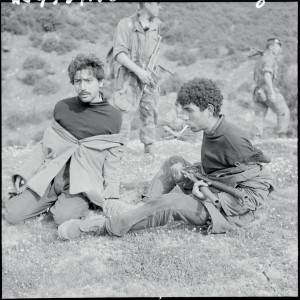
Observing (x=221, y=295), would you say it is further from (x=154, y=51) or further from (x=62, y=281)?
(x=154, y=51)

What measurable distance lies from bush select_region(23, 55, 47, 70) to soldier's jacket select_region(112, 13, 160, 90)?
11.1 meters

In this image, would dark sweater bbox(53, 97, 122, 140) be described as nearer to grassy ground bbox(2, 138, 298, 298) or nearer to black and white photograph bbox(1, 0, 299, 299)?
black and white photograph bbox(1, 0, 299, 299)

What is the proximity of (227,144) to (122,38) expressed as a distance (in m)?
3.55

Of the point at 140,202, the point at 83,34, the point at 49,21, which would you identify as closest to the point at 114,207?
the point at 140,202

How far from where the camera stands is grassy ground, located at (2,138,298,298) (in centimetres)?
329

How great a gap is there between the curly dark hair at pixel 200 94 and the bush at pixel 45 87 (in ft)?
40.5

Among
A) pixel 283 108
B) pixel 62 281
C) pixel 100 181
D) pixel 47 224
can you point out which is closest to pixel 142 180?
pixel 100 181

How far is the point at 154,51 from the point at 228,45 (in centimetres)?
1412

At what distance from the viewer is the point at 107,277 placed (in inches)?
134

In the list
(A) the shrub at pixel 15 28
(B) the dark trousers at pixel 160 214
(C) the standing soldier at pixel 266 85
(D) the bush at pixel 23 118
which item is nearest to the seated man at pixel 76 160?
(B) the dark trousers at pixel 160 214

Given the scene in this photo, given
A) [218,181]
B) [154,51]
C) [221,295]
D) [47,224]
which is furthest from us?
[154,51]

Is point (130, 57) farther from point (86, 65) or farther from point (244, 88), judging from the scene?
point (244, 88)

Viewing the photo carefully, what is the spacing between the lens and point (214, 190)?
4188 millimetres

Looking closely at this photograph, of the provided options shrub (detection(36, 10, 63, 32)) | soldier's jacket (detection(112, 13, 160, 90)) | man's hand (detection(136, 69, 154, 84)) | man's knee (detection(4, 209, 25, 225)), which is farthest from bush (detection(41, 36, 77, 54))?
man's knee (detection(4, 209, 25, 225))
